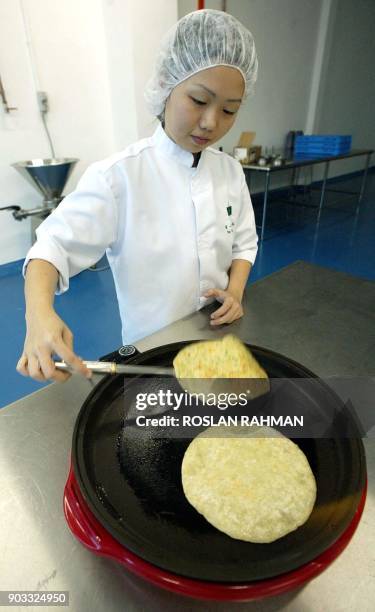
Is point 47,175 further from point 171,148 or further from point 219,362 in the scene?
point 219,362

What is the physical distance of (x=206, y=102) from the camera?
77 centimetres

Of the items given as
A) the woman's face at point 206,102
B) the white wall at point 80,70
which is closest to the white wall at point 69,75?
the white wall at point 80,70

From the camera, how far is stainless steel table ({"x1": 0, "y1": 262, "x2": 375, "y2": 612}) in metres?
0.43

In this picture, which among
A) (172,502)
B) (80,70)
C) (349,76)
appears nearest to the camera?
(172,502)

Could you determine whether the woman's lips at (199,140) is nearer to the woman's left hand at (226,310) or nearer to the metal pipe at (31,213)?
the woman's left hand at (226,310)

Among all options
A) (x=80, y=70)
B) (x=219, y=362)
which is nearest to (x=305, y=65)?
(x=80, y=70)

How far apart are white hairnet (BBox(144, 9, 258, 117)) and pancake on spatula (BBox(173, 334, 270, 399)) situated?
25.4 inches

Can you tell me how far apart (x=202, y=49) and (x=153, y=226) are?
0.42 meters

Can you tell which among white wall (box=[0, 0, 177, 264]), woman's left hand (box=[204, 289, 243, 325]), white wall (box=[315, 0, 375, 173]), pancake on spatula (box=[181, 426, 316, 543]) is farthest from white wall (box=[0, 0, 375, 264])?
pancake on spatula (box=[181, 426, 316, 543])

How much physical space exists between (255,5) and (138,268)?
4.03 metres

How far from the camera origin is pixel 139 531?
17.8 inches

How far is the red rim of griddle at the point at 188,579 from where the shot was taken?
38 cm

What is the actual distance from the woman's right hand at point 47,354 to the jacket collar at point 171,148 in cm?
59

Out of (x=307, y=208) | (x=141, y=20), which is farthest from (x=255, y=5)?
(x=307, y=208)
